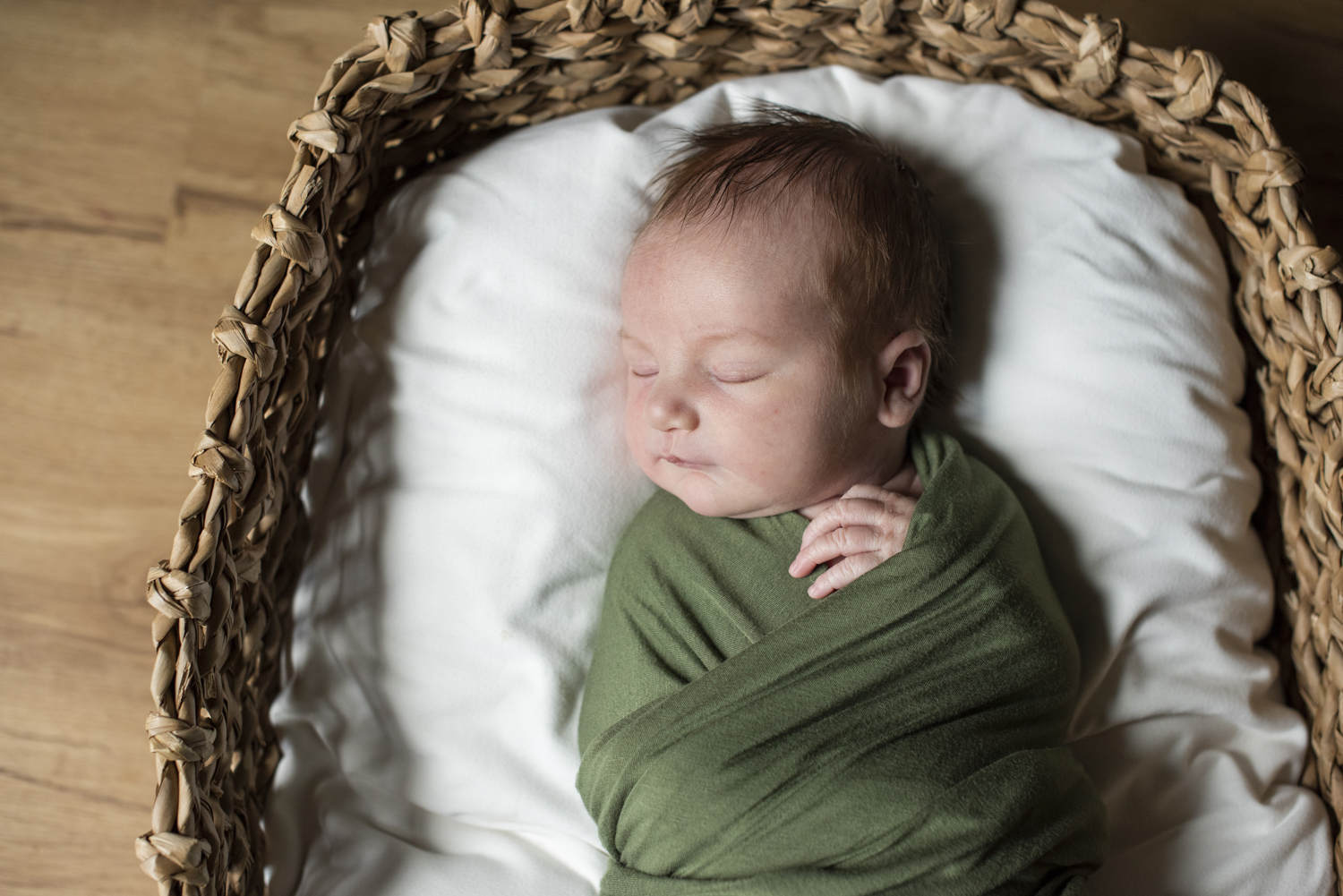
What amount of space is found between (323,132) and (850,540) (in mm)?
661

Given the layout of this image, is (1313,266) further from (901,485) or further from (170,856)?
(170,856)

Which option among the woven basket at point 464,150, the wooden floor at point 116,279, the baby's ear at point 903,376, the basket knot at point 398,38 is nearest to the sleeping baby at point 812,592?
the baby's ear at point 903,376

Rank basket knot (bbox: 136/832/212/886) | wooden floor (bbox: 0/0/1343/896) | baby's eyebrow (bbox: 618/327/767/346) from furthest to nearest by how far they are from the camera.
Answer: wooden floor (bbox: 0/0/1343/896) < baby's eyebrow (bbox: 618/327/767/346) < basket knot (bbox: 136/832/212/886)

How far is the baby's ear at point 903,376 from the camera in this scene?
935mm

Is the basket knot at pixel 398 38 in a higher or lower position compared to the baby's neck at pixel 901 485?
higher

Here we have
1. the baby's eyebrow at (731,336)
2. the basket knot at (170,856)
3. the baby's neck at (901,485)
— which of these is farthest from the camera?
the baby's neck at (901,485)

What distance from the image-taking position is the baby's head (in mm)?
883

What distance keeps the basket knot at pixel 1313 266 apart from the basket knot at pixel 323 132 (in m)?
0.98

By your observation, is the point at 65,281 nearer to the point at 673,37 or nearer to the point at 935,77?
the point at 673,37

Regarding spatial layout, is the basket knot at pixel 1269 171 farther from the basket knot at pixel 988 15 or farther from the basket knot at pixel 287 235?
the basket knot at pixel 287 235

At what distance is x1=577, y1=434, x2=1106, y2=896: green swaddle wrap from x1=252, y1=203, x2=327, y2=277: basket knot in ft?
1.59

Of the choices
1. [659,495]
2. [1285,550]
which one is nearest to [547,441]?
[659,495]

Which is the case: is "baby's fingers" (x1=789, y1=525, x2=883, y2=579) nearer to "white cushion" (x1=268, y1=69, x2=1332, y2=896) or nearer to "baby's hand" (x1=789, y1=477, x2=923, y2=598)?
"baby's hand" (x1=789, y1=477, x2=923, y2=598)

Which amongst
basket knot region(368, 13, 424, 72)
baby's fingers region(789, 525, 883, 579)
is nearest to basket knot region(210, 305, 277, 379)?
basket knot region(368, 13, 424, 72)
